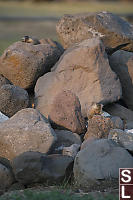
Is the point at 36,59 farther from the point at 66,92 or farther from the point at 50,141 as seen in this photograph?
the point at 50,141

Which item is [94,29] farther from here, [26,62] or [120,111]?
[120,111]

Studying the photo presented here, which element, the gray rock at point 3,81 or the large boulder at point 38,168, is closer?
the large boulder at point 38,168

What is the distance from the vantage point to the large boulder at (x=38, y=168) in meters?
5.32

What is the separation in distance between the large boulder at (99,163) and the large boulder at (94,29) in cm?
326

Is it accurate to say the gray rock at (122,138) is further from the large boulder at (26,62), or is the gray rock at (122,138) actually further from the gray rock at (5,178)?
the large boulder at (26,62)

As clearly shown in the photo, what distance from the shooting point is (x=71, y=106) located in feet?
21.8

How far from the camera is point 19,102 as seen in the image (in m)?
7.05

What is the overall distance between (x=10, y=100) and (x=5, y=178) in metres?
1.73

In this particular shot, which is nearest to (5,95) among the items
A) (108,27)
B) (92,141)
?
(92,141)

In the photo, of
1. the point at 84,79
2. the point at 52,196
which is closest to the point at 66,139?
the point at 84,79

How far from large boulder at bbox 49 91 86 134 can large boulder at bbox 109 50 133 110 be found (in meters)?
1.63

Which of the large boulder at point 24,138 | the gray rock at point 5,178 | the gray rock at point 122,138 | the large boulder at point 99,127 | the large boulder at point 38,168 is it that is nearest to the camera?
the large boulder at point 38,168

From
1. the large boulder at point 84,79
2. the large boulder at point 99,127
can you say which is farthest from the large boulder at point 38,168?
the large boulder at point 84,79

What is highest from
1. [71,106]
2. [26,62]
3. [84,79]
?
[26,62]
